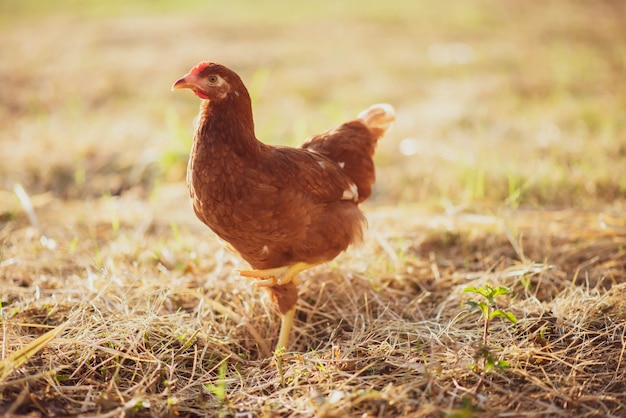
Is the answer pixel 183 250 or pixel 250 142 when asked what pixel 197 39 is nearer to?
pixel 183 250

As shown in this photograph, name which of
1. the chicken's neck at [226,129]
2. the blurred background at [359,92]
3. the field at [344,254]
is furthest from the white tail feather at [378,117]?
the chicken's neck at [226,129]

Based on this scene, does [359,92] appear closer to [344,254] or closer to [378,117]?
[378,117]

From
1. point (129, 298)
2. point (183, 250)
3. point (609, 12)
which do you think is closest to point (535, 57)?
point (609, 12)

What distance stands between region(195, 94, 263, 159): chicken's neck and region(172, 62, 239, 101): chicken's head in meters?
0.05

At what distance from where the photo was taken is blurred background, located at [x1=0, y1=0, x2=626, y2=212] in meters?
4.65

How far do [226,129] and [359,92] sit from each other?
494 centimetres

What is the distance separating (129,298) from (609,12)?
1288cm

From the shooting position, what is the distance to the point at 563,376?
2.09 metres

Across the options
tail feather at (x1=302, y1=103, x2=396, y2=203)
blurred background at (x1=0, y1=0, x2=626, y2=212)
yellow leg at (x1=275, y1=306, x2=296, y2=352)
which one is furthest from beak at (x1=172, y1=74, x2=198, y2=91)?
blurred background at (x1=0, y1=0, x2=626, y2=212)

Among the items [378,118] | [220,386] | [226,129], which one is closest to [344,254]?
[378,118]

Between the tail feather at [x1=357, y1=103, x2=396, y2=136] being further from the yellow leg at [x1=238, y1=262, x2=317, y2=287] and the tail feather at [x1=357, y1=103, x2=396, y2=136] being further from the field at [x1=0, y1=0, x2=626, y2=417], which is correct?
the yellow leg at [x1=238, y1=262, x2=317, y2=287]

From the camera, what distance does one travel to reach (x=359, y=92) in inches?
274

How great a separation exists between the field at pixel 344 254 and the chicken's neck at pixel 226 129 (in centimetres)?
89

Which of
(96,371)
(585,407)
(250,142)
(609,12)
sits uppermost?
(609,12)
